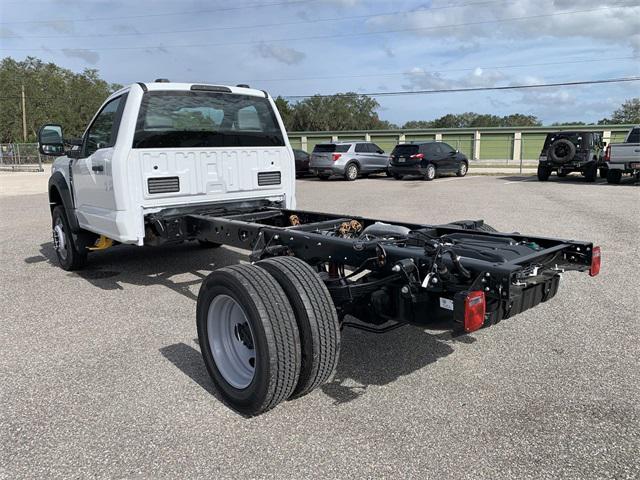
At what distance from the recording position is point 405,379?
3787 millimetres

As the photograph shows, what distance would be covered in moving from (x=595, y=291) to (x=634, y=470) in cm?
347

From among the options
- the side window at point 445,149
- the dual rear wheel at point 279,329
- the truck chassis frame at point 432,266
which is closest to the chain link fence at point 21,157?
the side window at point 445,149

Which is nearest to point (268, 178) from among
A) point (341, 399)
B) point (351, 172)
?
point (341, 399)

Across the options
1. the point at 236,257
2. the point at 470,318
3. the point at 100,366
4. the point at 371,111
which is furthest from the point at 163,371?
the point at 371,111

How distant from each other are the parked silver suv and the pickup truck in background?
9.76 m

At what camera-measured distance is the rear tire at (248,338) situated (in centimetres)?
305

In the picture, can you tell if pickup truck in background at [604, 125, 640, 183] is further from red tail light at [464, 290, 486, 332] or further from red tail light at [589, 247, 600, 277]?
red tail light at [464, 290, 486, 332]

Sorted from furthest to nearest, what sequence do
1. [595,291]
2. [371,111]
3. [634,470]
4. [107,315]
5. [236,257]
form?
[371,111], [236,257], [595,291], [107,315], [634,470]

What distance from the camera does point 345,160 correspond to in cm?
2362

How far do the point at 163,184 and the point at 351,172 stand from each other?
18825 mm

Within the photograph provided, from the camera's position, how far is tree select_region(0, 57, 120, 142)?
2328 inches

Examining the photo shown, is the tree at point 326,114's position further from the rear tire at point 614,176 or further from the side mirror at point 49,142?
the side mirror at point 49,142

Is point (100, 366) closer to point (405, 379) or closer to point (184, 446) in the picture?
point (184, 446)

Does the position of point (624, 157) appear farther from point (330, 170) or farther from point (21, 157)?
point (21, 157)
